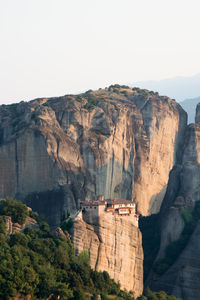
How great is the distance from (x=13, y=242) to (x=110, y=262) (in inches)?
448

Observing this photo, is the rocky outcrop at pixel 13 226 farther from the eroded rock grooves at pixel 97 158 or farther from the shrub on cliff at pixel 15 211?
the eroded rock grooves at pixel 97 158

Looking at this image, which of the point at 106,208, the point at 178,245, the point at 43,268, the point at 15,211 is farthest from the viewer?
the point at 178,245

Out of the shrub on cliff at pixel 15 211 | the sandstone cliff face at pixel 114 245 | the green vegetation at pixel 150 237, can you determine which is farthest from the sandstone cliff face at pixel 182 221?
the shrub on cliff at pixel 15 211

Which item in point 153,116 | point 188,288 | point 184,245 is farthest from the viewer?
point 153,116

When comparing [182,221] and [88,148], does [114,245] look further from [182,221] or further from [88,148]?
[182,221]

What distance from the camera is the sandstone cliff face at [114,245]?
8762 centimetres

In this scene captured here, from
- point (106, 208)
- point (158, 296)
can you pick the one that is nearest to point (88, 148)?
point (106, 208)

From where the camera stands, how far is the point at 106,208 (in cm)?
9062

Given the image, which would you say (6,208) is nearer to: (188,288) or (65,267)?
(65,267)

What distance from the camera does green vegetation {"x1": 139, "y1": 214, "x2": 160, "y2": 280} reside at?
4397 inches

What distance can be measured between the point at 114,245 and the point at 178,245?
20.1 metres

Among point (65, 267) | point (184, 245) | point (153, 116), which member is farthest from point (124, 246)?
point (153, 116)

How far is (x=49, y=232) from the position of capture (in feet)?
296

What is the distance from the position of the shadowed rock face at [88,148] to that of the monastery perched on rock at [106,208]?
10.3m
